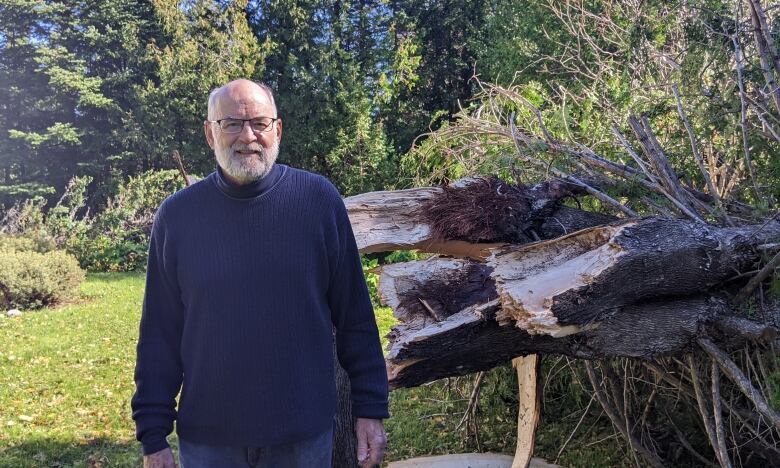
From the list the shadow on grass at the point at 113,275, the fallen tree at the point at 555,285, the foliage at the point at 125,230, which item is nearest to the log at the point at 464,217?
the fallen tree at the point at 555,285

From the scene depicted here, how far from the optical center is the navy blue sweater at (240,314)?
6.09 feet

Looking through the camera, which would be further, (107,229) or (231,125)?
(107,229)

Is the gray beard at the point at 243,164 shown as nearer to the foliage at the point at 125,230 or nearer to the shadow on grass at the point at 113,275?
the shadow on grass at the point at 113,275

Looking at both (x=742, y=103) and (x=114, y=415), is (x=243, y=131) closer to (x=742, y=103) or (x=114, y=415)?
(x=742, y=103)

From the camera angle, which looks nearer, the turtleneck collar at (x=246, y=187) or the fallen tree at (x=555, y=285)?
the turtleneck collar at (x=246, y=187)

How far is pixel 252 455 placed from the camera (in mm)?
1877

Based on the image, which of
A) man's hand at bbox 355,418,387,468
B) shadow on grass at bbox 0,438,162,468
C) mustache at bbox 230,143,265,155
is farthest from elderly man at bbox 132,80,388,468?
shadow on grass at bbox 0,438,162,468

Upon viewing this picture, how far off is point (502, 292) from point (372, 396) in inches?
33.1

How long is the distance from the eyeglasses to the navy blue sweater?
0.14 metres

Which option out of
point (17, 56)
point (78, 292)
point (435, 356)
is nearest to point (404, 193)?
point (435, 356)

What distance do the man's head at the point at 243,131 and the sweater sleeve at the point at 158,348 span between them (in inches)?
9.9

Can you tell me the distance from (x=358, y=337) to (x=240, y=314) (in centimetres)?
37

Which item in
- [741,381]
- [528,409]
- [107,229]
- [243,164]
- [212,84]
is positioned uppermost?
[212,84]

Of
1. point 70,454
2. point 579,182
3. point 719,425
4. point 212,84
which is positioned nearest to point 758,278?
point 719,425
